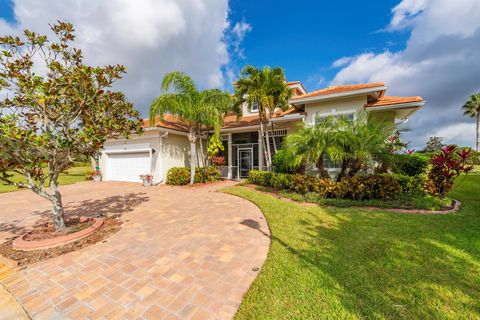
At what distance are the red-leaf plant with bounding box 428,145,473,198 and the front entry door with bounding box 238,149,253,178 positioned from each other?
32.2ft

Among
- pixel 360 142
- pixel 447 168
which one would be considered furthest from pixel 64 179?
pixel 447 168

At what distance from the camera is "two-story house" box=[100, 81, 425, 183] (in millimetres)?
10055

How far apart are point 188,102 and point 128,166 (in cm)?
775

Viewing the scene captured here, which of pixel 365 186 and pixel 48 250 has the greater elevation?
pixel 365 186

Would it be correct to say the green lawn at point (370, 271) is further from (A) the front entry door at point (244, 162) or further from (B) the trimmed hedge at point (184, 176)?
(A) the front entry door at point (244, 162)

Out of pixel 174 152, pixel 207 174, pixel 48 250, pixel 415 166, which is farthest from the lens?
pixel 174 152

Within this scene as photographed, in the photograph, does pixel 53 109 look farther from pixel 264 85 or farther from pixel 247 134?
pixel 247 134

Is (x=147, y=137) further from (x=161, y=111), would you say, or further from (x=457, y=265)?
(x=457, y=265)

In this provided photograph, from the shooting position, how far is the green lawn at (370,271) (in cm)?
251

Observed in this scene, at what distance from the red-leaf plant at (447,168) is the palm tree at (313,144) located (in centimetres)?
377

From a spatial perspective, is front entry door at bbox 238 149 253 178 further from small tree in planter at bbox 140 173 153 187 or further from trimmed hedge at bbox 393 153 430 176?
trimmed hedge at bbox 393 153 430 176

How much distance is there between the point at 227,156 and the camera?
625 inches

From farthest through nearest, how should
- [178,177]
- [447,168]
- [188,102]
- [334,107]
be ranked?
[178,177] < [188,102] < [334,107] < [447,168]

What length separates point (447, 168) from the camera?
713cm
